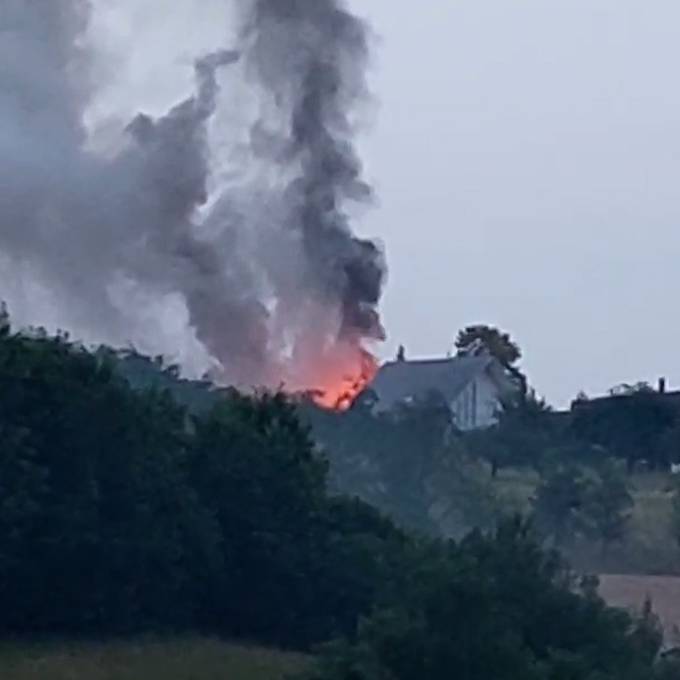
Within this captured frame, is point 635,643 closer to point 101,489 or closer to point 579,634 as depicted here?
point 579,634

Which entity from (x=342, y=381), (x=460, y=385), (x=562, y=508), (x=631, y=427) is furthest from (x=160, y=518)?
(x=460, y=385)

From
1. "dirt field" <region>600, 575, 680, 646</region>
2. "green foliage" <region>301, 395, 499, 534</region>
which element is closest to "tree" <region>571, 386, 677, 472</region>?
"green foliage" <region>301, 395, 499, 534</region>

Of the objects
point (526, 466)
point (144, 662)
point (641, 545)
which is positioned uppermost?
point (526, 466)

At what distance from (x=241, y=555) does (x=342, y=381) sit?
29.3m

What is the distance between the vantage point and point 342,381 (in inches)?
3031

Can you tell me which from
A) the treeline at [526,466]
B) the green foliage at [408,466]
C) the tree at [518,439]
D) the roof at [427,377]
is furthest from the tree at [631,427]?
the roof at [427,377]

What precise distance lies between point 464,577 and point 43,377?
12128 mm

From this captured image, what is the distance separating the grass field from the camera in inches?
1583

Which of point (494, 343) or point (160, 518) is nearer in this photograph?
point (160, 518)

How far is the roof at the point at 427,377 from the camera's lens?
9633cm

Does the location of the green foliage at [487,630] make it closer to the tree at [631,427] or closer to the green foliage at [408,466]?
the green foliage at [408,466]

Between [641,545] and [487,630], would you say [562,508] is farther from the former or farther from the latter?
[487,630]

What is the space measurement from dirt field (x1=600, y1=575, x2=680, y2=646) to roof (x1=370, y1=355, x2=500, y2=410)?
32.3m

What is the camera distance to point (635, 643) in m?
38.1
